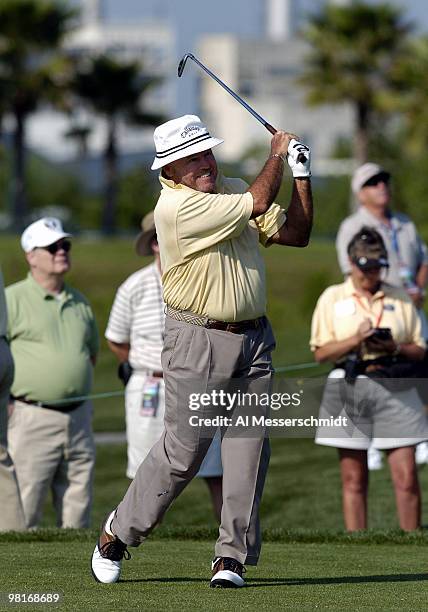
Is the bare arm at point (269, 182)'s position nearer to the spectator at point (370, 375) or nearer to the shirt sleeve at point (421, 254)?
the spectator at point (370, 375)

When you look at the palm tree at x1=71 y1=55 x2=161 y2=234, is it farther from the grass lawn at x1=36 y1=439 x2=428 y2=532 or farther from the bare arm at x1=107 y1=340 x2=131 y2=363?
the bare arm at x1=107 y1=340 x2=131 y2=363

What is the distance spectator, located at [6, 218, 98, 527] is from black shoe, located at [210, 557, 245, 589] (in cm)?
318

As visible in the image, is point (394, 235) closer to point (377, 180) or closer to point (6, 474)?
point (377, 180)

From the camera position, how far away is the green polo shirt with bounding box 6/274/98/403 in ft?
30.4

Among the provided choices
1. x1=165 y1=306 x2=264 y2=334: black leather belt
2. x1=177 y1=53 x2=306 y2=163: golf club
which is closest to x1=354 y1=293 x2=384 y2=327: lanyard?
x1=177 y1=53 x2=306 y2=163: golf club

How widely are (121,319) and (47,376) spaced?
2.08 feet

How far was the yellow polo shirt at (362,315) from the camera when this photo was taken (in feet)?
29.3

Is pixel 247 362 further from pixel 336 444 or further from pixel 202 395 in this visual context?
pixel 336 444

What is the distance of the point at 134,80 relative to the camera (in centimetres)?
6500

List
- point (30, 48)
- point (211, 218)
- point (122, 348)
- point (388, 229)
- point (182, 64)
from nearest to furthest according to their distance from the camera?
point (211, 218)
point (182, 64)
point (122, 348)
point (388, 229)
point (30, 48)

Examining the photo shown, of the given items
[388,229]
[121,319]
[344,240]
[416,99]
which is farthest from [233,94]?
→ [416,99]

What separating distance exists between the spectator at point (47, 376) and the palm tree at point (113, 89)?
5440cm

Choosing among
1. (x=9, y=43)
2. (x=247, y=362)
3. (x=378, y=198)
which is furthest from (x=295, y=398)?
(x=9, y=43)

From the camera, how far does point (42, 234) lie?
9.38 metres
